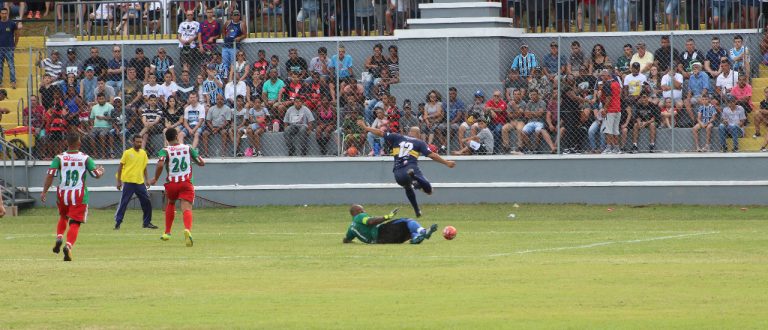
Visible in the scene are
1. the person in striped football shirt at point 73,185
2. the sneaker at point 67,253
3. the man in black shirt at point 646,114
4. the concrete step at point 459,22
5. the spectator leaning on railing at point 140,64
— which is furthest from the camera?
the spectator leaning on railing at point 140,64

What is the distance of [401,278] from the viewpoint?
1612cm

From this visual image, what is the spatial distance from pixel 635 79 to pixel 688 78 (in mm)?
1126

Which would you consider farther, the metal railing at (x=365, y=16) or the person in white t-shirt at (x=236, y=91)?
the metal railing at (x=365, y=16)

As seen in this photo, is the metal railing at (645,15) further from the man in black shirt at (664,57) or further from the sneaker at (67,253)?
the sneaker at (67,253)

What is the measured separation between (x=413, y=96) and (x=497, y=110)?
2.33 m

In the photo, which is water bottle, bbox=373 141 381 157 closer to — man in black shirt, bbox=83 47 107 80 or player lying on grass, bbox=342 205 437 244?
man in black shirt, bbox=83 47 107 80

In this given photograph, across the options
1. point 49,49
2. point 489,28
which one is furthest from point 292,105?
point 49,49

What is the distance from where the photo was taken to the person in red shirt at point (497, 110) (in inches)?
1187

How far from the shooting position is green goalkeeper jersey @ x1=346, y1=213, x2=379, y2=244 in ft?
68.6

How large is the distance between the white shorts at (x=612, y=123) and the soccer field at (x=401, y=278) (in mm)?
3791

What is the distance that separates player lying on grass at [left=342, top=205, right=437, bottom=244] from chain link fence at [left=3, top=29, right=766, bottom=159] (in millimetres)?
9679

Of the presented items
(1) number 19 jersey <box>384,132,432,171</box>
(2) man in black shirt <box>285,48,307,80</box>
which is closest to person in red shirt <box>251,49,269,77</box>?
(2) man in black shirt <box>285,48,307,80</box>

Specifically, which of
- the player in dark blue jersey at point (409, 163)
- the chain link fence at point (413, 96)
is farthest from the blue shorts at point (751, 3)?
the player in dark blue jersey at point (409, 163)

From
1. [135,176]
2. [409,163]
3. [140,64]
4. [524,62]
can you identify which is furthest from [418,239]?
[140,64]
